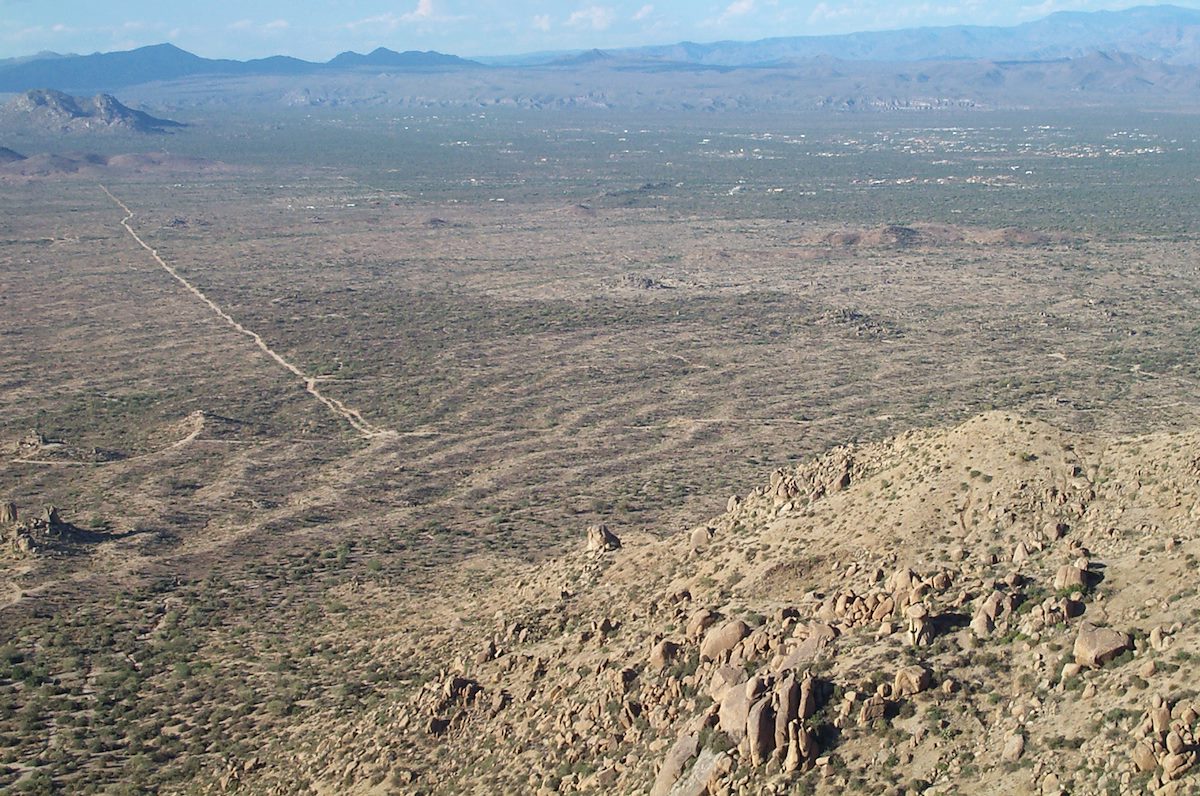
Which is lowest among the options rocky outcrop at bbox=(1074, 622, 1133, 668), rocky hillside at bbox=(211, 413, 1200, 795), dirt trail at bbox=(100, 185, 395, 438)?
dirt trail at bbox=(100, 185, 395, 438)

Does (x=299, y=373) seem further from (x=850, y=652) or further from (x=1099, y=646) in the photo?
(x=1099, y=646)

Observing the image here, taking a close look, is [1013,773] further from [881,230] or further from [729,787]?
[881,230]

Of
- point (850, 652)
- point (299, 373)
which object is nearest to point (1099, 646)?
point (850, 652)

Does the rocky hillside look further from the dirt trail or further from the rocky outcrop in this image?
the dirt trail

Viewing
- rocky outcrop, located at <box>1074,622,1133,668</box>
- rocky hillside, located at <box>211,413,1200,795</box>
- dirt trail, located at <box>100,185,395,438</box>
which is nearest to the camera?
rocky hillside, located at <box>211,413,1200,795</box>

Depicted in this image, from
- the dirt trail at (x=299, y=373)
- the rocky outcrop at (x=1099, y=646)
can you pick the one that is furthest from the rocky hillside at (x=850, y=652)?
the dirt trail at (x=299, y=373)

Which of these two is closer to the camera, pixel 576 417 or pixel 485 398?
pixel 576 417

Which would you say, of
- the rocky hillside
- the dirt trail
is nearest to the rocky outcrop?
the rocky hillside

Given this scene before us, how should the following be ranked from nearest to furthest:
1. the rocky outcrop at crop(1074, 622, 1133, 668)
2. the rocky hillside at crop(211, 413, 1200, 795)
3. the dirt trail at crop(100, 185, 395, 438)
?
1. the rocky hillside at crop(211, 413, 1200, 795)
2. the rocky outcrop at crop(1074, 622, 1133, 668)
3. the dirt trail at crop(100, 185, 395, 438)

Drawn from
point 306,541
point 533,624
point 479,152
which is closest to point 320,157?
point 479,152
